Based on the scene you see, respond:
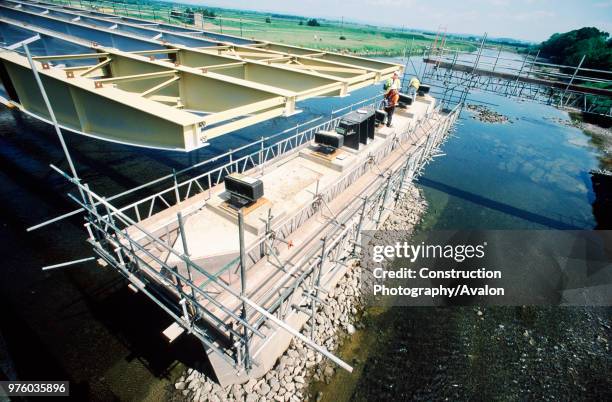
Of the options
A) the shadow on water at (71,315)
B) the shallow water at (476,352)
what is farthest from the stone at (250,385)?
the shallow water at (476,352)

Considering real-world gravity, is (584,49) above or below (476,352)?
above

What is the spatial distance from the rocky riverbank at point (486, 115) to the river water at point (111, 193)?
6.30 m

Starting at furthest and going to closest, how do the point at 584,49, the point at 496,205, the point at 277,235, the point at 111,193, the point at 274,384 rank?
the point at 584,49, the point at 496,205, the point at 111,193, the point at 274,384, the point at 277,235

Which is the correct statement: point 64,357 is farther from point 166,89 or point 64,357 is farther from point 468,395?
point 468,395

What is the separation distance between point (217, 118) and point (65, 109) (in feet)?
15.4

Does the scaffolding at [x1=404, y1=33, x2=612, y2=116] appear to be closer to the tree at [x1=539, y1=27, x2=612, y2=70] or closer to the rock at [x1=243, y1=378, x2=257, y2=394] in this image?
the tree at [x1=539, y1=27, x2=612, y2=70]

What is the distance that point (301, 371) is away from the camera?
11133 mm

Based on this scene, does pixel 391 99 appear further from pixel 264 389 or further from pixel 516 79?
pixel 516 79

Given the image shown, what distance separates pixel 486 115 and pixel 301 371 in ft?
159

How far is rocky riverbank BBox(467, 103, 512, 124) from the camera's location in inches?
1706

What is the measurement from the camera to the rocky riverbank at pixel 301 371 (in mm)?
10086

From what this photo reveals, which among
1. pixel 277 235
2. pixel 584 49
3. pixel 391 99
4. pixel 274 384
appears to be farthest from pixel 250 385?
pixel 584 49

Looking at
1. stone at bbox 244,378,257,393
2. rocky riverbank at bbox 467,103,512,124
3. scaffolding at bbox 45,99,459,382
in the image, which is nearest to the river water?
stone at bbox 244,378,257,393

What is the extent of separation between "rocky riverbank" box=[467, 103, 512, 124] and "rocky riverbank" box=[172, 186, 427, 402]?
40.9 m
